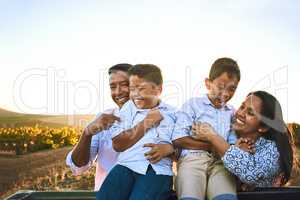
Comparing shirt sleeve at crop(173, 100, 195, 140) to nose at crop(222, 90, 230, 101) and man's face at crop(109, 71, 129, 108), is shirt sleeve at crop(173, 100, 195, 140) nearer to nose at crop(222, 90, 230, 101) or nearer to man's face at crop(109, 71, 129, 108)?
nose at crop(222, 90, 230, 101)

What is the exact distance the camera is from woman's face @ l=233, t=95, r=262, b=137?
6.86ft

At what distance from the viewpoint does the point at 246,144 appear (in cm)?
201

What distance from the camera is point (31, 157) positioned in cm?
662

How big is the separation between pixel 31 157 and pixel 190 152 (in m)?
4.85

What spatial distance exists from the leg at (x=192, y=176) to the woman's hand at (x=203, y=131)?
0.26ft

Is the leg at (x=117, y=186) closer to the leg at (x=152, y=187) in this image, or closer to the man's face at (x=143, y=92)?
the leg at (x=152, y=187)

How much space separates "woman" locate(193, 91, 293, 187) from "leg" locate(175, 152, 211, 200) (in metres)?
0.09

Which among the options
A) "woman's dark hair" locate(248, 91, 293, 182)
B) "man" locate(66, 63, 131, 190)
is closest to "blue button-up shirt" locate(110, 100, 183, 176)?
"man" locate(66, 63, 131, 190)

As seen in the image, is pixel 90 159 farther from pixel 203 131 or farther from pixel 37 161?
pixel 37 161

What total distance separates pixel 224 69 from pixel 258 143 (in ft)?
1.32

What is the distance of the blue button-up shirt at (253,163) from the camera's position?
6.40 feet

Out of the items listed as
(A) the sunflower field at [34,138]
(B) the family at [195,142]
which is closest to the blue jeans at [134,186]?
(B) the family at [195,142]

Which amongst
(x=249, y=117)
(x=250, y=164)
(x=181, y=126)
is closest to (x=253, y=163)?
(x=250, y=164)

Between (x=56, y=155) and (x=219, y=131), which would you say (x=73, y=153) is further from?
(x=56, y=155)
